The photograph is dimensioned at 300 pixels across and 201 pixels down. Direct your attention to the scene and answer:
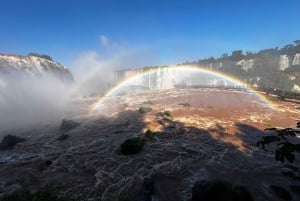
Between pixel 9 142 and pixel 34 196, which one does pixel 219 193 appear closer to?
pixel 34 196

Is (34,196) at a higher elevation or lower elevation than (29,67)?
lower

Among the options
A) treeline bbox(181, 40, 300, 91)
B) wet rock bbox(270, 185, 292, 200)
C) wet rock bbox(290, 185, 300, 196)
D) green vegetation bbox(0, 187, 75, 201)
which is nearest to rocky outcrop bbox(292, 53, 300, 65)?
treeline bbox(181, 40, 300, 91)

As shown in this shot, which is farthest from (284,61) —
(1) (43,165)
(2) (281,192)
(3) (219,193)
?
(3) (219,193)

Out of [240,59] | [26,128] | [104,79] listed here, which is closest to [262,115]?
[26,128]

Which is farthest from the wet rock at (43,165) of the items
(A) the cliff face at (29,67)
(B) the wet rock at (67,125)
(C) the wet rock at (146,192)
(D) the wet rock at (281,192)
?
(A) the cliff face at (29,67)

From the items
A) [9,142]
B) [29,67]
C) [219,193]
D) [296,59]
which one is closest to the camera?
[219,193]

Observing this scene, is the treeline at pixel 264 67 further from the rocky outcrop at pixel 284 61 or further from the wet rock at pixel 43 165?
the wet rock at pixel 43 165

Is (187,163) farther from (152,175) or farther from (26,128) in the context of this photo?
(26,128)
